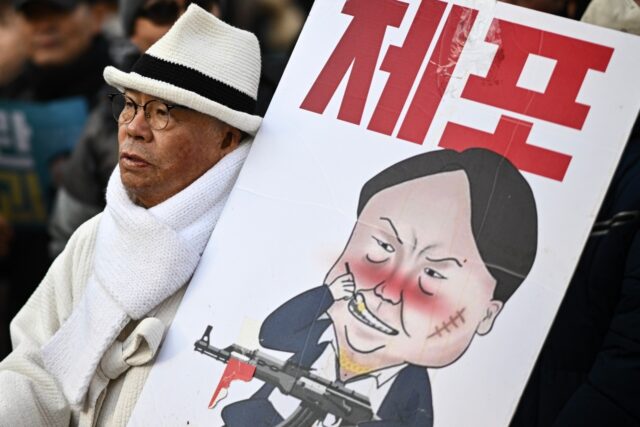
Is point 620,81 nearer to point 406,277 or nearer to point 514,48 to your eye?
point 514,48

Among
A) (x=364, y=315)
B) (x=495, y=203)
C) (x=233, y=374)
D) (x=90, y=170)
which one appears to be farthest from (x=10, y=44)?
(x=495, y=203)

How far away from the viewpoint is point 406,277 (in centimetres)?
349

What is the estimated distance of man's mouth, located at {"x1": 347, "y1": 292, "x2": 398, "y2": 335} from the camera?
11.4 ft

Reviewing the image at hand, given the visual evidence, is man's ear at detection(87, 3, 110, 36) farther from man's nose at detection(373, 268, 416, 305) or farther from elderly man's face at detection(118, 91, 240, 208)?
man's nose at detection(373, 268, 416, 305)

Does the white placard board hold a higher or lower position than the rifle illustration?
higher

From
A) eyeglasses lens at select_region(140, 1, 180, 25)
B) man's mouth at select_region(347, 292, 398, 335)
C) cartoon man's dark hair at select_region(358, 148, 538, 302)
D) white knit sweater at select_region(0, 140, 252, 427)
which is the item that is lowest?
white knit sweater at select_region(0, 140, 252, 427)

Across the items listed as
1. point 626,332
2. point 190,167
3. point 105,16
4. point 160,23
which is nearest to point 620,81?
point 626,332

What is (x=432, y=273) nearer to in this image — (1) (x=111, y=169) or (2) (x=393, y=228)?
(2) (x=393, y=228)

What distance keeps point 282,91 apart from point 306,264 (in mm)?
488

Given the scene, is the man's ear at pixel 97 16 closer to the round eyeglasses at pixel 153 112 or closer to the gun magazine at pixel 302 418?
the round eyeglasses at pixel 153 112

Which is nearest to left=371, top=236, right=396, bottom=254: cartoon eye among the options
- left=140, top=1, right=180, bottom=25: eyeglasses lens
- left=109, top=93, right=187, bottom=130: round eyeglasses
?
left=109, top=93, right=187, bottom=130: round eyeglasses

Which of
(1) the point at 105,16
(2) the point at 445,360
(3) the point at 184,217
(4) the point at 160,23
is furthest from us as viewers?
(1) the point at 105,16

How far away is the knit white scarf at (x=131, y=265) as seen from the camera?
3648mm

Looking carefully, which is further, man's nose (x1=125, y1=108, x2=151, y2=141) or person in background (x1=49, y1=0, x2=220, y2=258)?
person in background (x1=49, y1=0, x2=220, y2=258)
